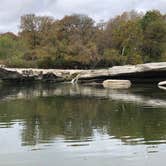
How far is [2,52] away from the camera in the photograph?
74.9 m

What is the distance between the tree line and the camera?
62688 mm

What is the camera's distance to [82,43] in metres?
67.8

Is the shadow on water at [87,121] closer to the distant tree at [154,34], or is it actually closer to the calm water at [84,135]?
the calm water at [84,135]

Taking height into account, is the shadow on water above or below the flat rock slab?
below

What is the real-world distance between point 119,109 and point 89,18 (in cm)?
5054

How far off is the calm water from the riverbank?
20.1 metres

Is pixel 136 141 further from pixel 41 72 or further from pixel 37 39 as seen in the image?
pixel 37 39

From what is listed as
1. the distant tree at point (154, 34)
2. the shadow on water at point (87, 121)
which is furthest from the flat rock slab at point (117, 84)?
the distant tree at point (154, 34)

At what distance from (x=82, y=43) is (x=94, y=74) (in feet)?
63.1

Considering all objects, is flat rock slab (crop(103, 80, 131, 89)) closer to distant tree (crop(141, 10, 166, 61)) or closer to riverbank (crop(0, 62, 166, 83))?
riverbank (crop(0, 62, 166, 83))

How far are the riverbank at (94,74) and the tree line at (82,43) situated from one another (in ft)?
19.6

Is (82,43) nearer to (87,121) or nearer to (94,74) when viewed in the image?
(94,74)

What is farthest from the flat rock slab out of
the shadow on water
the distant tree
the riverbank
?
the distant tree

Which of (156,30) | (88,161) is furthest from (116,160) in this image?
(156,30)
